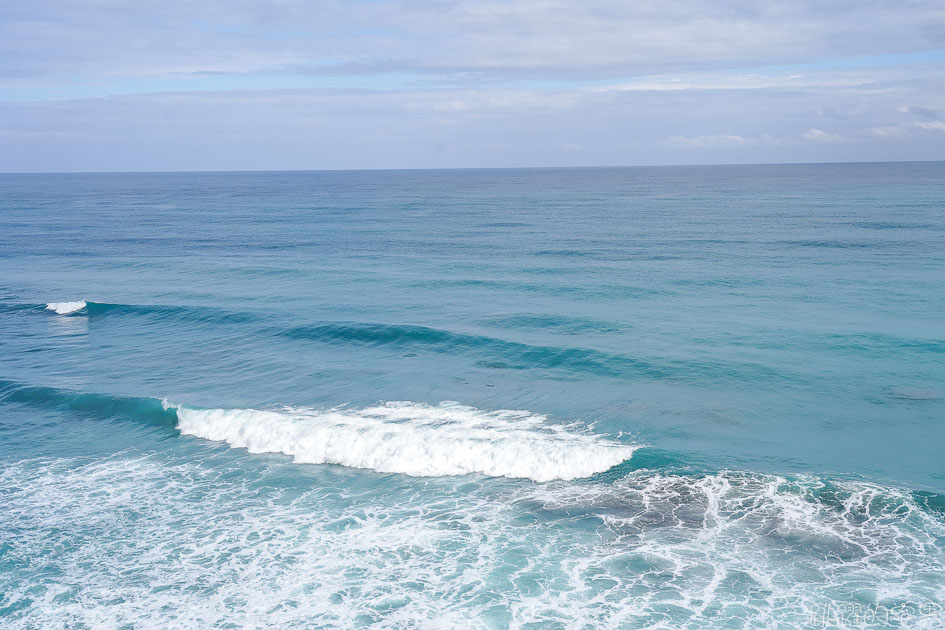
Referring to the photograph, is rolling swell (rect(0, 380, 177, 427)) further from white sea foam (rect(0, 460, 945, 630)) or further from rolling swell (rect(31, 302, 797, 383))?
rolling swell (rect(31, 302, 797, 383))

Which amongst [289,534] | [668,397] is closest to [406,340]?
[668,397]

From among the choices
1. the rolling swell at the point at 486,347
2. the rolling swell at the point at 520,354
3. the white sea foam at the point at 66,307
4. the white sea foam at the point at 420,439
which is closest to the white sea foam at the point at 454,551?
the white sea foam at the point at 420,439

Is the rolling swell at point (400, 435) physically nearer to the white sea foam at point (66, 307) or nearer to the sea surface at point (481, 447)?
the sea surface at point (481, 447)

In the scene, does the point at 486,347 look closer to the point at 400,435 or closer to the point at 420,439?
the point at 400,435

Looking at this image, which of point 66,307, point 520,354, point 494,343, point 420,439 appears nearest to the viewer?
point 420,439

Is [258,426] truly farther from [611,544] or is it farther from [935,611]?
[935,611]

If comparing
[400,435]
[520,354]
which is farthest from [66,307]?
[400,435]

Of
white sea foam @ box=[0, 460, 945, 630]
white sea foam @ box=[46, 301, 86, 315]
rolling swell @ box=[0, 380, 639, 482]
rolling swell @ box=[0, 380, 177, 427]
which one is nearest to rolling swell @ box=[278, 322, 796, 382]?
rolling swell @ box=[0, 380, 639, 482]
